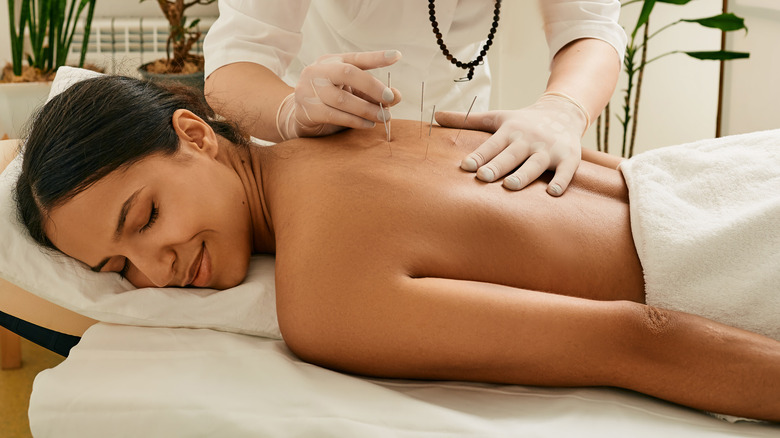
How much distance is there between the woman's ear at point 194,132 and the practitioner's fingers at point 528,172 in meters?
0.55

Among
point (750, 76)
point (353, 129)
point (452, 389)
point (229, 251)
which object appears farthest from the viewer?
point (750, 76)

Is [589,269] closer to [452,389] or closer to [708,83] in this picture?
[452,389]

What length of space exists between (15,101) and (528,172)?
7.10 ft

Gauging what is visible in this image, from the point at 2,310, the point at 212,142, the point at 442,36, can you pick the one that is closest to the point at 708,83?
the point at 442,36

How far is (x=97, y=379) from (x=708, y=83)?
3433mm

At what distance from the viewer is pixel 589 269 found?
1.12 metres

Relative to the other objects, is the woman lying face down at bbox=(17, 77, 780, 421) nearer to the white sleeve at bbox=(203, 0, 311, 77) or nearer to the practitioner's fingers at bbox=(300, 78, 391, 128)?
the practitioner's fingers at bbox=(300, 78, 391, 128)

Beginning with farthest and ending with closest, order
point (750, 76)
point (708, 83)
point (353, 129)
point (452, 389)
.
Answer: point (708, 83), point (750, 76), point (353, 129), point (452, 389)

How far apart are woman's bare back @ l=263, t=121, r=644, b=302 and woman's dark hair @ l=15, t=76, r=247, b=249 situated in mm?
266

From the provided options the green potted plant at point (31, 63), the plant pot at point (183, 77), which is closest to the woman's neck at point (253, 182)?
the green potted plant at point (31, 63)

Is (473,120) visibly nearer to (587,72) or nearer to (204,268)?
(587,72)

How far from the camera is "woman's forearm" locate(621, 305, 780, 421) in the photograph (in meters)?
0.96

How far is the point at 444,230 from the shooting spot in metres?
1.10

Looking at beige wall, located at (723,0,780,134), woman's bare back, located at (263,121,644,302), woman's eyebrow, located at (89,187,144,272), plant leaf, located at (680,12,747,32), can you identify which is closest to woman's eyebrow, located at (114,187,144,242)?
woman's eyebrow, located at (89,187,144,272)
